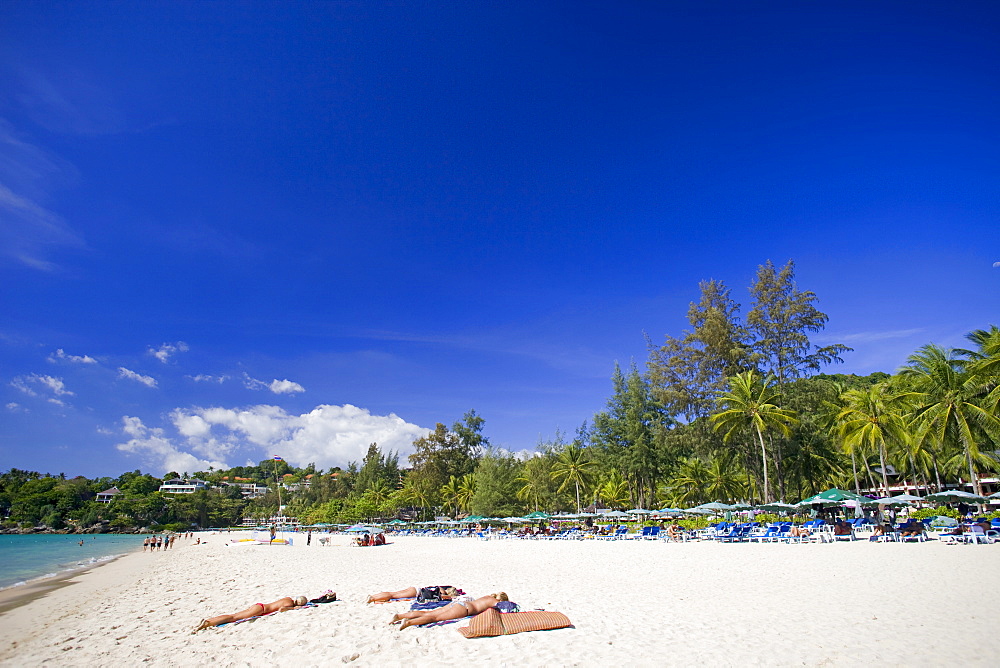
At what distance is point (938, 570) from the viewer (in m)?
10.8

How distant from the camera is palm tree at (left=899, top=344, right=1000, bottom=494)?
2427 centimetres

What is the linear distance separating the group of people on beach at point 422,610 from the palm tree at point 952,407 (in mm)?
26220

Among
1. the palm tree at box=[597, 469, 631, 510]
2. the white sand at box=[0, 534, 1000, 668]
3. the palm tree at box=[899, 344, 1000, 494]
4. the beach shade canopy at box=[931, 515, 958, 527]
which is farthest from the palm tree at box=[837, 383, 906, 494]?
the palm tree at box=[597, 469, 631, 510]

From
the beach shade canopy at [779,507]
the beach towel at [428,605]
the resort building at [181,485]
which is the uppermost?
the beach towel at [428,605]

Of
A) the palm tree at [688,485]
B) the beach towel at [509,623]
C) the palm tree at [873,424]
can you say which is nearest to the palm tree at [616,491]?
the palm tree at [688,485]

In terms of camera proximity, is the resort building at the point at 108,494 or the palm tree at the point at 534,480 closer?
the palm tree at the point at 534,480

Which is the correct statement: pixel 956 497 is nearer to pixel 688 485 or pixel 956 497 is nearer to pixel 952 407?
pixel 952 407

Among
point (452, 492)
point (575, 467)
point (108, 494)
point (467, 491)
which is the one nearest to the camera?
point (575, 467)

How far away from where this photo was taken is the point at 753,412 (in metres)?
28.3

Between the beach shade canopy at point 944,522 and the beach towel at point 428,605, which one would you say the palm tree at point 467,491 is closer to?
the beach shade canopy at point 944,522

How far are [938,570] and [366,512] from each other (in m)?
64.3

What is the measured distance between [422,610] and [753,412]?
25312 mm

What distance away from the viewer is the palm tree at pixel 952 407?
24266mm

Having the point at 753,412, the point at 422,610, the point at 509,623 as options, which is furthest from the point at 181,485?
the point at 509,623
